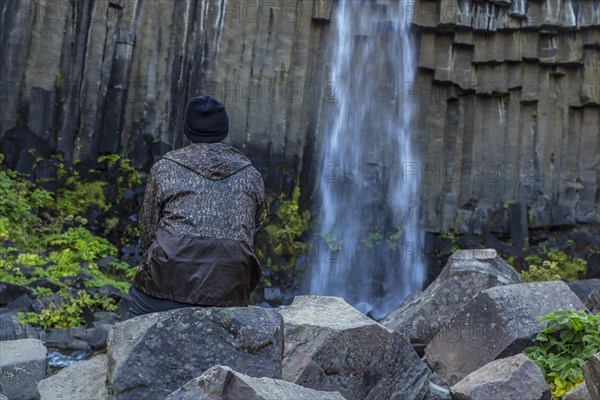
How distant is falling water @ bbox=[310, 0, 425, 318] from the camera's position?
58.6 ft

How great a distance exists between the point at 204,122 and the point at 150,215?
63 centimetres

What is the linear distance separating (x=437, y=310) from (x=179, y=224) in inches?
218

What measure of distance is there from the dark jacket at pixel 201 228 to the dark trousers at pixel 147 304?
38mm

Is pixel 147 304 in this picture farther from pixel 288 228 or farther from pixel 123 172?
pixel 288 228

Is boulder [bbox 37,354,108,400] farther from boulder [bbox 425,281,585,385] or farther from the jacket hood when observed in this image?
boulder [bbox 425,281,585,385]

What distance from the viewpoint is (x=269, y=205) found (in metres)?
16.7

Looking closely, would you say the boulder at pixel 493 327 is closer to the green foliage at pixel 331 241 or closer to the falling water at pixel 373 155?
the green foliage at pixel 331 241

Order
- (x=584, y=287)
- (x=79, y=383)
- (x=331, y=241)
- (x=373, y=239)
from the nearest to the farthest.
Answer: (x=79, y=383) → (x=584, y=287) → (x=331, y=241) → (x=373, y=239)

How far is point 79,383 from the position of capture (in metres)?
5.06

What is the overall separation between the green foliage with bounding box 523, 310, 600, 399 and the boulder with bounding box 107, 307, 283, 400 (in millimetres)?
3165

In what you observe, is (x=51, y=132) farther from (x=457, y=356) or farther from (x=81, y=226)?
(x=457, y=356)

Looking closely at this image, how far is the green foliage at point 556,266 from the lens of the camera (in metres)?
17.0

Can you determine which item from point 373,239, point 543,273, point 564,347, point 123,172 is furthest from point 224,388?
point 373,239

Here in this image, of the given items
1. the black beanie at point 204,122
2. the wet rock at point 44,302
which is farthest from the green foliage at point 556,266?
the black beanie at point 204,122
